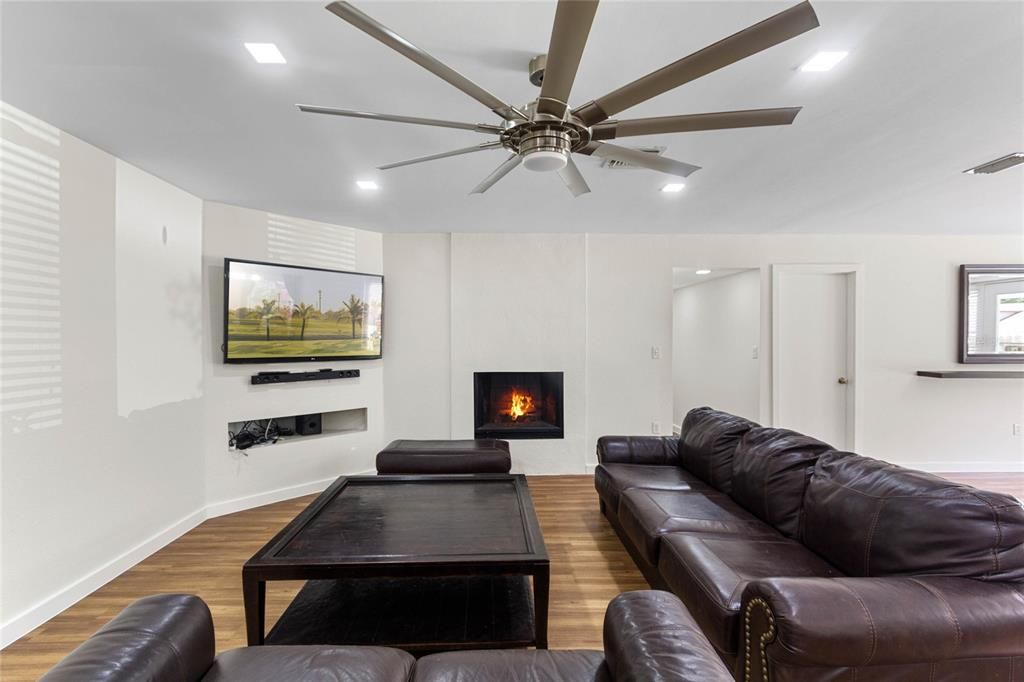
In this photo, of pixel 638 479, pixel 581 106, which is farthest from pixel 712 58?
pixel 638 479

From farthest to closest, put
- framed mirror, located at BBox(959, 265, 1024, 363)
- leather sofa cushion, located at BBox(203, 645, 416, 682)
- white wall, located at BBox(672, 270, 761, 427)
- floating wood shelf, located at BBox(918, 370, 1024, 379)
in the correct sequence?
white wall, located at BBox(672, 270, 761, 427) < framed mirror, located at BBox(959, 265, 1024, 363) < floating wood shelf, located at BBox(918, 370, 1024, 379) < leather sofa cushion, located at BBox(203, 645, 416, 682)

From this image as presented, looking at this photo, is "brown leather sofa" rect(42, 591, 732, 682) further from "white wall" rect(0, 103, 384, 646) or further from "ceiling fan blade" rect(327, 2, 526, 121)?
"white wall" rect(0, 103, 384, 646)

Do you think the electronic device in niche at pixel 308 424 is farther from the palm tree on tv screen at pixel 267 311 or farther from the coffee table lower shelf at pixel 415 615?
the coffee table lower shelf at pixel 415 615

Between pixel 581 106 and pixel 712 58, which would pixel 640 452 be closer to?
pixel 581 106

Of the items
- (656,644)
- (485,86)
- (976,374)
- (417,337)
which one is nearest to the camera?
(656,644)

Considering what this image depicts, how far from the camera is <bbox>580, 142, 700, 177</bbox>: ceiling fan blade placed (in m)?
1.55

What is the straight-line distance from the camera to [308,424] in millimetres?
4062

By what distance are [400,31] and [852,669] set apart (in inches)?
98.7

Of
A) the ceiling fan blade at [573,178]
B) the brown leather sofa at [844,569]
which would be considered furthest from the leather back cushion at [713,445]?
the ceiling fan blade at [573,178]

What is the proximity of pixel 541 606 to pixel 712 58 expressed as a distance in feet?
6.47

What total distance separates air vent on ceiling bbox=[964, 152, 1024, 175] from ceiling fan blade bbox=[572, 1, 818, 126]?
262 cm

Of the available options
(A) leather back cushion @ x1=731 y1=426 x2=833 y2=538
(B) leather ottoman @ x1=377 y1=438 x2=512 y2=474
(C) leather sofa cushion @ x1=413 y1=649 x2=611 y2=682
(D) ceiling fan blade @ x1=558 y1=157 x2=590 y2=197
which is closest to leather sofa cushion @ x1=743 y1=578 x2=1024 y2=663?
(C) leather sofa cushion @ x1=413 y1=649 x2=611 y2=682

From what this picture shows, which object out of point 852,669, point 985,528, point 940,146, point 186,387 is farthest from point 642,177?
point 186,387

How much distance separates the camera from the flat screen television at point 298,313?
3506 mm
